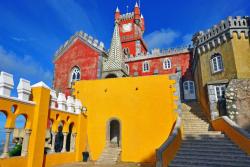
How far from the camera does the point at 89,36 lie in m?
20.8

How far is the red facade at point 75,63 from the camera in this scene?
64.6ft

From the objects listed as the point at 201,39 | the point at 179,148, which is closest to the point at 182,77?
the point at 201,39

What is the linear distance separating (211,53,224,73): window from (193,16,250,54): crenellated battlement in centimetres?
92

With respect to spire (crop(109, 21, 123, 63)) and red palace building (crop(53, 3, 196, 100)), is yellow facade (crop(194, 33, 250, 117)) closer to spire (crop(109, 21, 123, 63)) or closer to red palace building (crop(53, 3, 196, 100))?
red palace building (crop(53, 3, 196, 100))

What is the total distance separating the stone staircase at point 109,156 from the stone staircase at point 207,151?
4065mm

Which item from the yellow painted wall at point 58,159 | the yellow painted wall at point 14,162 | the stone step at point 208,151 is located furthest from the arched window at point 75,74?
the stone step at point 208,151

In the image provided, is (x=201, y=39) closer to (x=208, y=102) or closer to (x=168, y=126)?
(x=208, y=102)

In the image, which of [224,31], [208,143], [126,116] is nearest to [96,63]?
[126,116]

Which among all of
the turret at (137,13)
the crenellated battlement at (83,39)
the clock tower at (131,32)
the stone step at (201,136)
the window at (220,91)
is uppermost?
the turret at (137,13)

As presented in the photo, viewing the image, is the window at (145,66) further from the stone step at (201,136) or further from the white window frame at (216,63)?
the stone step at (201,136)

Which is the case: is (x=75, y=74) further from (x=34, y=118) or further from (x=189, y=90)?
(x=189, y=90)

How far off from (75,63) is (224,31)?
1449cm

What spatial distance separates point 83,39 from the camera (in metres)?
20.8

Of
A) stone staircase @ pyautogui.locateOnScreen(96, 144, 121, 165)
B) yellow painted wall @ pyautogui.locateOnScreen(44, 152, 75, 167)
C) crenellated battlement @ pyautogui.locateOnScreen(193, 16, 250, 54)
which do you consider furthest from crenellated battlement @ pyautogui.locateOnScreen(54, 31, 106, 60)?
yellow painted wall @ pyautogui.locateOnScreen(44, 152, 75, 167)
